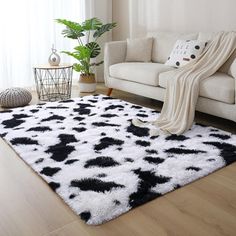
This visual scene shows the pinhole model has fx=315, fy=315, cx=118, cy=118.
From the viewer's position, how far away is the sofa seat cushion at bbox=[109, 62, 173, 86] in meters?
3.32

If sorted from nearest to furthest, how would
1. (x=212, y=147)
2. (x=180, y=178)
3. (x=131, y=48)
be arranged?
(x=180, y=178)
(x=212, y=147)
(x=131, y=48)

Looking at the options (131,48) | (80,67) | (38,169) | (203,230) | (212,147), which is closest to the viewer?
(203,230)

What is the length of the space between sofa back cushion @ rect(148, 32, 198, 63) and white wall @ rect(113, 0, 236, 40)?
266 mm

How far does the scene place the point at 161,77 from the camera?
3.21 meters

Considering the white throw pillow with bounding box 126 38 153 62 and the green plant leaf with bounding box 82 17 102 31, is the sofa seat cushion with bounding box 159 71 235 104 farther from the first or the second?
the green plant leaf with bounding box 82 17 102 31

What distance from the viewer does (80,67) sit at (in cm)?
439

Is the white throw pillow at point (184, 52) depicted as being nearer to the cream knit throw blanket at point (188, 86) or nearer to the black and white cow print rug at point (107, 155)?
the cream knit throw blanket at point (188, 86)

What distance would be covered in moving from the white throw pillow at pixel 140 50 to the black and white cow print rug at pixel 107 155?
978 millimetres

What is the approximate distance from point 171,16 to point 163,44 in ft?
1.78

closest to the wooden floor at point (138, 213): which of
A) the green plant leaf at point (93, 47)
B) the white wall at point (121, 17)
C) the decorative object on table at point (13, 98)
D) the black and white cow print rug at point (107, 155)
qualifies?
the black and white cow print rug at point (107, 155)

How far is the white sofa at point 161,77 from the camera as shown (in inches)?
104

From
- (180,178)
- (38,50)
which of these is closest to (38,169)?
(180,178)

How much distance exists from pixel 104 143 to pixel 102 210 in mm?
902

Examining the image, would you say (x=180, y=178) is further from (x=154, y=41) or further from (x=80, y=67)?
(x=80, y=67)
